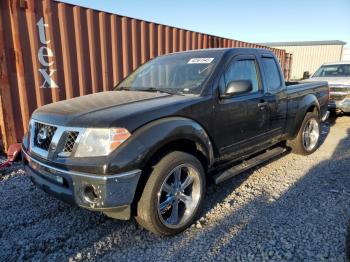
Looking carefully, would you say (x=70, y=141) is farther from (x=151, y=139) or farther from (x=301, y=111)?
(x=301, y=111)

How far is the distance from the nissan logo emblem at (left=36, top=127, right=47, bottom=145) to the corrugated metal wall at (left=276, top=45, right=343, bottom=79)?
34.1 meters

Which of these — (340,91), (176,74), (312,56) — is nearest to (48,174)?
(176,74)

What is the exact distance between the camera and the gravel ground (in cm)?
A: 261

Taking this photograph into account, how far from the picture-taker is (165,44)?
24.1 feet

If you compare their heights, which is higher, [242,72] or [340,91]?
[242,72]

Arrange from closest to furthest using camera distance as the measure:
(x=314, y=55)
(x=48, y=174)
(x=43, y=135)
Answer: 1. (x=48, y=174)
2. (x=43, y=135)
3. (x=314, y=55)

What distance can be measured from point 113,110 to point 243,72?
189 centimetres

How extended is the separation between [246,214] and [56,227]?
1974mm

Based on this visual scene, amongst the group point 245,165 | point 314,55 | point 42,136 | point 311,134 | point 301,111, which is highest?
point 314,55

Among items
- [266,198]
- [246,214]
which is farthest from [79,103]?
[266,198]

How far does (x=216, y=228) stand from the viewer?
3004mm

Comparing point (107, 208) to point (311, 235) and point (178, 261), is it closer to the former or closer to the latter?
point (178, 261)

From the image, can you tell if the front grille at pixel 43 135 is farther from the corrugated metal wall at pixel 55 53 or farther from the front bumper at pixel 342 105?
the front bumper at pixel 342 105

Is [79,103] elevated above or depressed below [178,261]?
above
